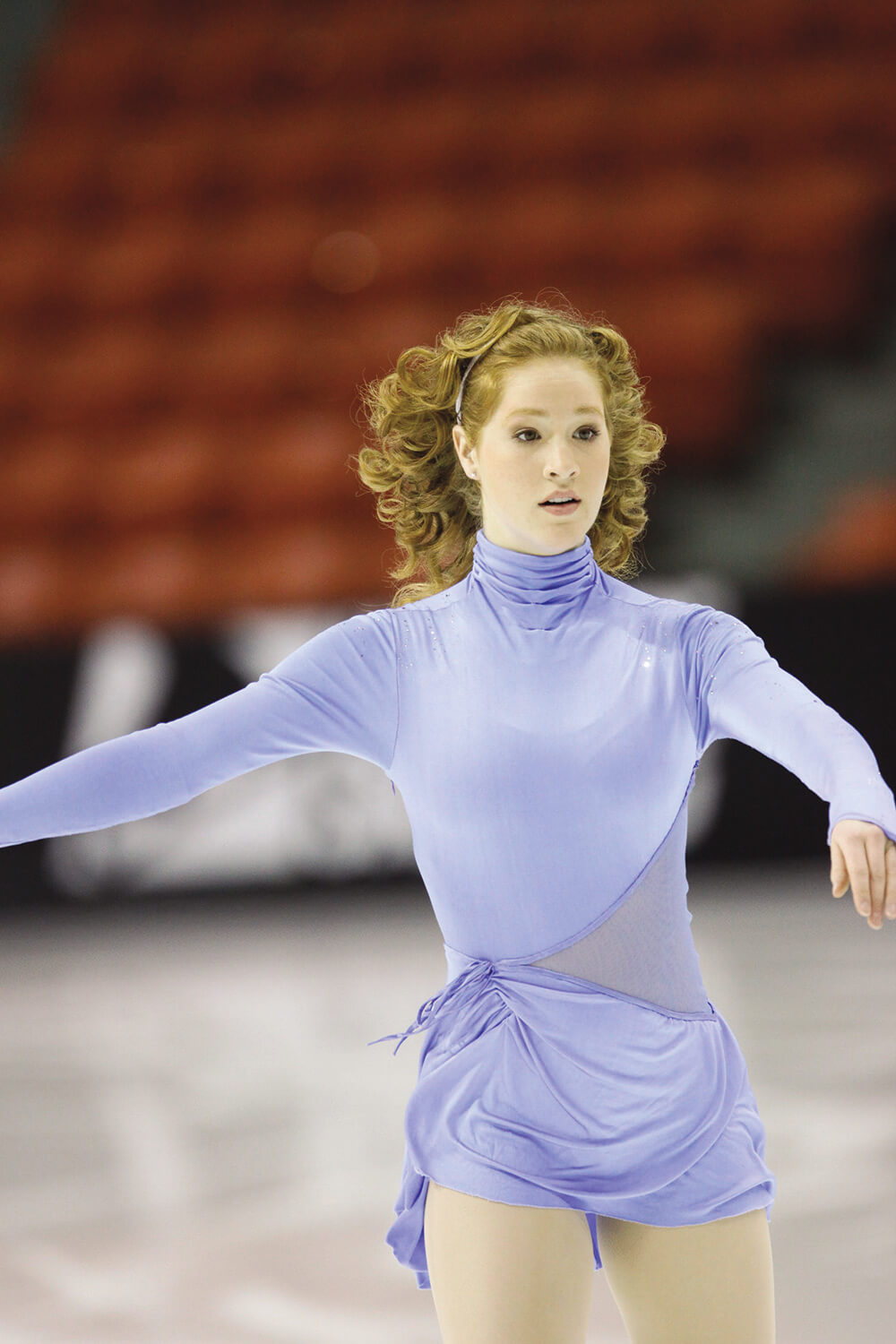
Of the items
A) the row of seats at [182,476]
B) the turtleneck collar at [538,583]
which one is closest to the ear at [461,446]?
the turtleneck collar at [538,583]

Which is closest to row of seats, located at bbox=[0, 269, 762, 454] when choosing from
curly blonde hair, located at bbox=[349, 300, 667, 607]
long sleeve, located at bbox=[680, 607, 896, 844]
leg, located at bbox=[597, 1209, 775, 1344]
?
curly blonde hair, located at bbox=[349, 300, 667, 607]

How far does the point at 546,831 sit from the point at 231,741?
0.27m

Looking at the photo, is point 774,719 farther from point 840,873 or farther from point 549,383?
point 549,383

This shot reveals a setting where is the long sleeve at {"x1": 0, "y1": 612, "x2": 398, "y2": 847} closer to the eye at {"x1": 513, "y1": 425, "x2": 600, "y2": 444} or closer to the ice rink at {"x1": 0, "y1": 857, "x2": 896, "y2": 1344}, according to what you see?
the eye at {"x1": 513, "y1": 425, "x2": 600, "y2": 444}

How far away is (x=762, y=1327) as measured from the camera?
47.2 inches

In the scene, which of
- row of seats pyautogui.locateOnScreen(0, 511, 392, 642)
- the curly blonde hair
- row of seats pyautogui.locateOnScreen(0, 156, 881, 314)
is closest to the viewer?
the curly blonde hair

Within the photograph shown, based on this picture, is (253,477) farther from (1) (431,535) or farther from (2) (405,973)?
(1) (431,535)

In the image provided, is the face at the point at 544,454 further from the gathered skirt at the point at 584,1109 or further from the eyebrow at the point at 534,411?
the gathered skirt at the point at 584,1109

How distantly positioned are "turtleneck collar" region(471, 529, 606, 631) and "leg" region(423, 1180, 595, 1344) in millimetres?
476

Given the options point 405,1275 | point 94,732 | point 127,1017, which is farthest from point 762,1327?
point 94,732

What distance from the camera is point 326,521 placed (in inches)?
257

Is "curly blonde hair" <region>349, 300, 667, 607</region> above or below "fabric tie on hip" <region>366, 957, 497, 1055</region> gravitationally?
above

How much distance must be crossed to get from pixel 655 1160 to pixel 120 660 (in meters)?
4.26

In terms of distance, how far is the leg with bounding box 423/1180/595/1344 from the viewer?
3.75ft
